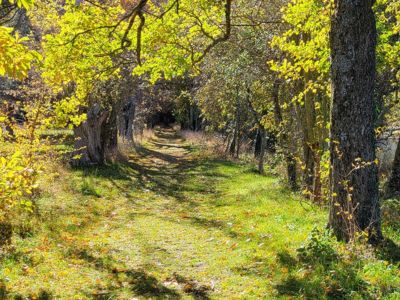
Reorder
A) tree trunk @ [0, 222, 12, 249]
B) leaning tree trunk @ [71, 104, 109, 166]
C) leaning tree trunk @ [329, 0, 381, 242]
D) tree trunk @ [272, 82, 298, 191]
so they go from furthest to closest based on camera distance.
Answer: leaning tree trunk @ [71, 104, 109, 166]
tree trunk @ [272, 82, 298, 191]
tree trunk @ [0, 222, 12, 249]
leaning tree trunk @ [329, 0, 381, 242]

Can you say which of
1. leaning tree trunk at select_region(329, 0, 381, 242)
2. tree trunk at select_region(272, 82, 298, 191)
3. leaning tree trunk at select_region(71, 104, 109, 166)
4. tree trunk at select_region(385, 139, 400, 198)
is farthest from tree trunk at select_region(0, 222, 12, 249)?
tree trunk at select_region(385, 139, 400, 198)

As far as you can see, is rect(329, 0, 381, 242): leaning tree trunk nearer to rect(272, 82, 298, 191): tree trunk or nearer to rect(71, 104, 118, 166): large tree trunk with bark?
rect(272, 82, 298, 191): tree trunk

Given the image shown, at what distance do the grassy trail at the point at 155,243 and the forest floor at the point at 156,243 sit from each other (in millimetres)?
19

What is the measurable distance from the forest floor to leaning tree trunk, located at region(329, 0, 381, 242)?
1.32 meters

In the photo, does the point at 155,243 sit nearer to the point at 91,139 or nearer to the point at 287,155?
the point at 287,155

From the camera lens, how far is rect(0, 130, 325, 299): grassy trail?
21.6ft

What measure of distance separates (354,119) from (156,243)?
4859 mm

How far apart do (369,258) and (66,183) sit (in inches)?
422

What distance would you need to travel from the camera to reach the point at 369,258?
641 centimetres

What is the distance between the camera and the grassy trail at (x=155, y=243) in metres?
6.57

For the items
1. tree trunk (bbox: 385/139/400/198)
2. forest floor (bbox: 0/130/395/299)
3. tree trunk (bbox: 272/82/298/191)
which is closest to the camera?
forest floor (bbox: 0/130/395/299)

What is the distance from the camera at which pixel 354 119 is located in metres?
6.84

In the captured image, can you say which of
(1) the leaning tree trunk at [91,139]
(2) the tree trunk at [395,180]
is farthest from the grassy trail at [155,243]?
(1) the leaning tree trunk at [91,139]

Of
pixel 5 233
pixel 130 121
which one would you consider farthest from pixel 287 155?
pixel 130 121
